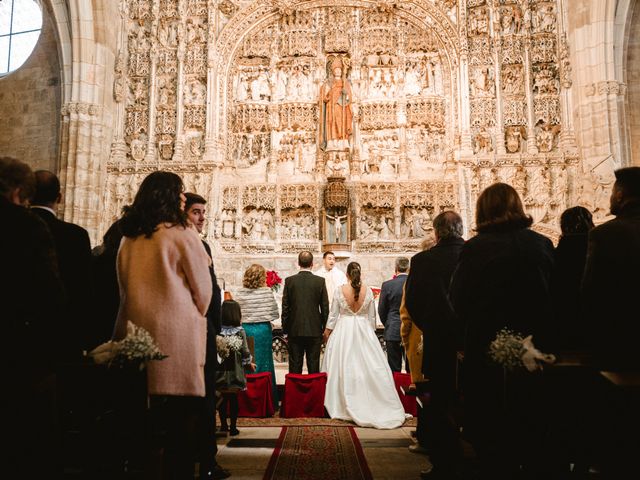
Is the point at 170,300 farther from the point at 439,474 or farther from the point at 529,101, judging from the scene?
the point at 529,101

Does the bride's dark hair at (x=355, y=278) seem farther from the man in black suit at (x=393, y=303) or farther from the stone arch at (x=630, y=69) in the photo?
the stone arch at (x=630, y=69)

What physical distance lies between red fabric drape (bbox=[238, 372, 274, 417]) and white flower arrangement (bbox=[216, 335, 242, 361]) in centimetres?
120

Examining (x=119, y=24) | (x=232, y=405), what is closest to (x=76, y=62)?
(x=119, y=24)

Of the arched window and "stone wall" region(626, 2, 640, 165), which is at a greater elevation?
the arched window

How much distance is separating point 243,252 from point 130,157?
3305 millimetres

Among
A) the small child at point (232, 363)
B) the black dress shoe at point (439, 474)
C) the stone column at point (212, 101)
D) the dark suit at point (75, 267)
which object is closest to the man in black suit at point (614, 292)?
the black dress shoe at point (439, 474)

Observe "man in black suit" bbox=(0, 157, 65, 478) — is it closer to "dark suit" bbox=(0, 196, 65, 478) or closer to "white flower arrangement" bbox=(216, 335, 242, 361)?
"dark suit" bbox=(0, 196, 65, 478)

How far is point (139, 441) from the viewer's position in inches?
113

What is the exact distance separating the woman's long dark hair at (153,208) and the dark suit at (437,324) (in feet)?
6.14

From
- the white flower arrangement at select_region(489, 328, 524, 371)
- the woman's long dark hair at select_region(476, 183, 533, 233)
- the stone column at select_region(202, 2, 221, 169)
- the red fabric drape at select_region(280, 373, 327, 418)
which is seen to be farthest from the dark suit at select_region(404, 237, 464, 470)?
the stone column at select_region(202, 2, 221, 169)

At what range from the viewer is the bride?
6.16 meters

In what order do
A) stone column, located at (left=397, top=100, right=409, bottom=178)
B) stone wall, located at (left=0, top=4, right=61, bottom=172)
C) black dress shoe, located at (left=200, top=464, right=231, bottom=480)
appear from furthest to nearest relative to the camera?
stone wall, located at (left=0, top=4, right=61, bottom=172), stone column, located at (left=397, top=100, right=409, bottom=178), black dress shoe, located at (left=200, top=464, right=231, bottom=480)

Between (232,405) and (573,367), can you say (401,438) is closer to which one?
(232,405)

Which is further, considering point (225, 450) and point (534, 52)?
point (534, 52)
